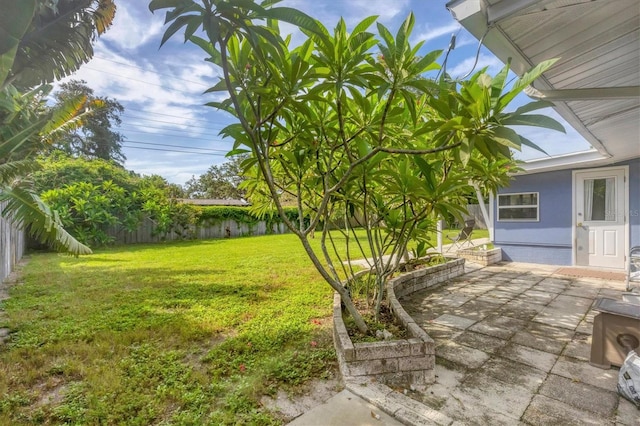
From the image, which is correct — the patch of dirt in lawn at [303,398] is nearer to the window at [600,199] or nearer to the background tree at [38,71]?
the background tree at [38,71]

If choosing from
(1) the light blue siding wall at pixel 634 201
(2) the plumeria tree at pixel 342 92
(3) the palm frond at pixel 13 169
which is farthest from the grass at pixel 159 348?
(1) the light blue siding wall at pixel 634 201

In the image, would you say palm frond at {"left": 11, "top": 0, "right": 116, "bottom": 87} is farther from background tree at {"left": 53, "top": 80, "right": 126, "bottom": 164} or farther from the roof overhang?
background tree at {"left": 53, "top": 80, "right": 126, "bottom": 164}

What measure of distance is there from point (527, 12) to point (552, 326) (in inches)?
128

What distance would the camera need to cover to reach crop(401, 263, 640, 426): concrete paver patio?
1.93 m

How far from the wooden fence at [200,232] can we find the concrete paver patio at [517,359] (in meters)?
11.9

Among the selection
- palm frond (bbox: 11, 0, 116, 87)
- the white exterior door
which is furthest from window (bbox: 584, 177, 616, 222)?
palm frond (bbox: 11, 0, 116, 87)

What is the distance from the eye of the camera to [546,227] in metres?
7.18

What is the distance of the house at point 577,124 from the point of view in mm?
1953

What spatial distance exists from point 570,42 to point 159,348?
437cm

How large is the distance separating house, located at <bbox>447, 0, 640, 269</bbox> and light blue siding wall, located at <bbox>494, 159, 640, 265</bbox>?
2 centimetres

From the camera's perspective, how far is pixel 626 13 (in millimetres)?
1913

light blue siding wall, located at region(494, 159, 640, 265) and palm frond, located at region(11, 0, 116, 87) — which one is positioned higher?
palm frond, located at region(11, 0, 116, 87)

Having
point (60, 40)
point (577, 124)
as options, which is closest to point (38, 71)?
point (60, 40)

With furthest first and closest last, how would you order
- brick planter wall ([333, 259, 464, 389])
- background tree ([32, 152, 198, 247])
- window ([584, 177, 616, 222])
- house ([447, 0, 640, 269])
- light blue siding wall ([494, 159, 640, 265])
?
background tree ([32, 152, 198, 247])
light blue siding wall ([494, 159, 640, 265])
window ([584, 177, 616, 222])
brick planter wall ([333, 259, 464, 389])
house ([447, 0, 640, 269])
